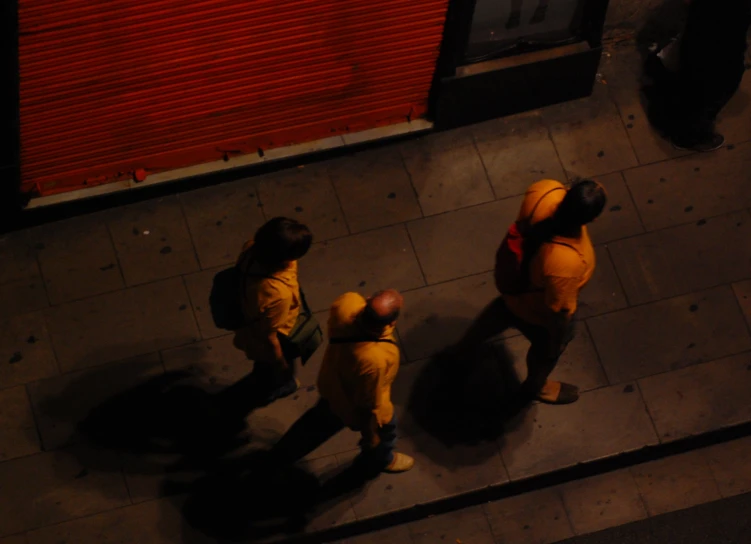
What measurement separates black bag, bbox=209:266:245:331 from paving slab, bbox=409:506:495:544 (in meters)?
2.08

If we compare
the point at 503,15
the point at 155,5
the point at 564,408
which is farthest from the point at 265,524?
the point at 503,15

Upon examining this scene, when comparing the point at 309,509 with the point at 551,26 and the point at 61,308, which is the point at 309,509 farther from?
the point at 551,26

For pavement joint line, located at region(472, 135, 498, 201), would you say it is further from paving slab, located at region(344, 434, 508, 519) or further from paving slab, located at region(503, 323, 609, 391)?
paving slab, located at region(344, 434, 508, 519)

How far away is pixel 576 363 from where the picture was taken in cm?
660

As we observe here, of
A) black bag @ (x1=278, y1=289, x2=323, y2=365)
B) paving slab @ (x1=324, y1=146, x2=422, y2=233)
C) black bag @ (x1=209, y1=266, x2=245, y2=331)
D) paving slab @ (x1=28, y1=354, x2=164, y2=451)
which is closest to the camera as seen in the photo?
black bag @ (x1=209, y1=266, x2=245, y2=331)

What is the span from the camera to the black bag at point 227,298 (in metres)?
5.11

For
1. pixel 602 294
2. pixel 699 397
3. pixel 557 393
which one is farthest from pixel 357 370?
pixel 699 397

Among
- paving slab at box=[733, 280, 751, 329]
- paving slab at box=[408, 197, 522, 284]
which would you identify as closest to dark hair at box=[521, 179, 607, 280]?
paving slab at box=[408, 197, 522, 284]

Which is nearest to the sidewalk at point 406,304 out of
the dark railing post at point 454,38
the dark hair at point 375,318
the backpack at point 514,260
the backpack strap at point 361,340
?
the dark railing post at point 454,38

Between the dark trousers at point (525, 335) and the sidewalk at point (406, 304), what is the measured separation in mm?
345

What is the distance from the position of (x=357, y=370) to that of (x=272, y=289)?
2.16 feet

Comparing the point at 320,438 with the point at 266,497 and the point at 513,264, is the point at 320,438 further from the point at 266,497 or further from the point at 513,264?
the point at 513,264

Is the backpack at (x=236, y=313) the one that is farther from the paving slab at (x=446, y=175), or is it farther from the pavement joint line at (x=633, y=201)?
the pavement joint line at (x=633, y=201)

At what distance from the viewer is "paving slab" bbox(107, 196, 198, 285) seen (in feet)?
22.0
